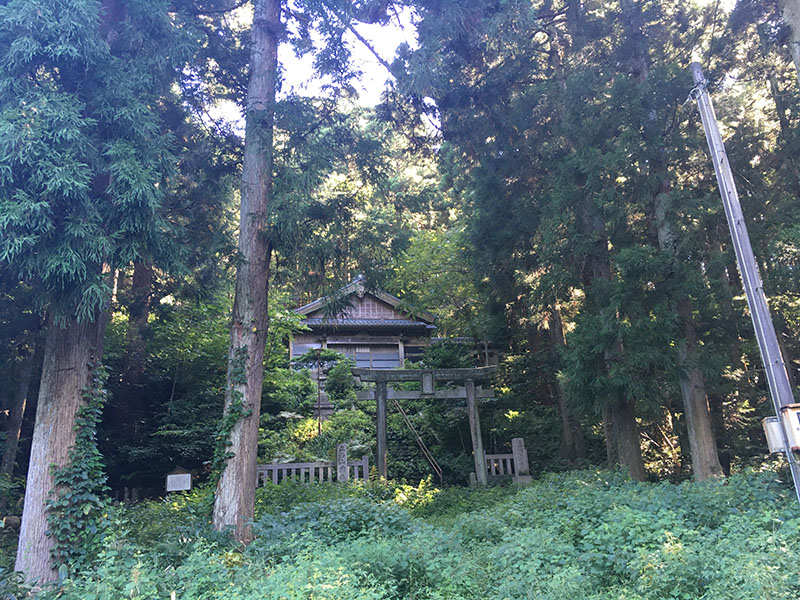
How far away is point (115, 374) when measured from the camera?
1267 cm

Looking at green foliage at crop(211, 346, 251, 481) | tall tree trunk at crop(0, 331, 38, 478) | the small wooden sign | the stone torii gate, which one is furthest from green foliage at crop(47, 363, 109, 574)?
the stone torii gate

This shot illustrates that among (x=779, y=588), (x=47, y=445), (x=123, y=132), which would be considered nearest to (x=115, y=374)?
(x=47, y=445)

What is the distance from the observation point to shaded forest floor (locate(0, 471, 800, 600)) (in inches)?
187

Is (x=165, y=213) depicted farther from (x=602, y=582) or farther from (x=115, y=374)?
(x=602, y=582)

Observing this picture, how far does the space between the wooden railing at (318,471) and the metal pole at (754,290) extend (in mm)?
7473

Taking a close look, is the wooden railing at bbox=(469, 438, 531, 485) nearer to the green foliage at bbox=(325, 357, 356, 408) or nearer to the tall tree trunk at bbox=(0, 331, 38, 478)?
the green foliage at bbox=(325, 357, 356, 408)

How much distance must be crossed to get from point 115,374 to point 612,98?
1145 centimetres

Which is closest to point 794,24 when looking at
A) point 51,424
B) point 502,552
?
point 502,552

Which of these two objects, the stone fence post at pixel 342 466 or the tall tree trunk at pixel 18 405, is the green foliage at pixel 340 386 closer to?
the stone fence post at pixel 342 466

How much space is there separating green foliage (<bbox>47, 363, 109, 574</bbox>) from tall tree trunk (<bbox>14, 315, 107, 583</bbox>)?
8 centimetres

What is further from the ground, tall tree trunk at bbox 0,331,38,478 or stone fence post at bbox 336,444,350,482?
tall tree trunk at bbox 0,331,38,478

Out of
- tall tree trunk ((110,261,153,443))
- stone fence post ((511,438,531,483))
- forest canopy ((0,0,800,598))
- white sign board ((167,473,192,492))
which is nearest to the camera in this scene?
forest canopy ((0,0,800,598))

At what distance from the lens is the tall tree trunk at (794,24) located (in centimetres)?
821


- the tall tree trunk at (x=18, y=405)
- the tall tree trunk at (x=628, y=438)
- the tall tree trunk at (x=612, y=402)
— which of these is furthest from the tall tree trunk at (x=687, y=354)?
the tall tree trunk at (x=18, y=405)
